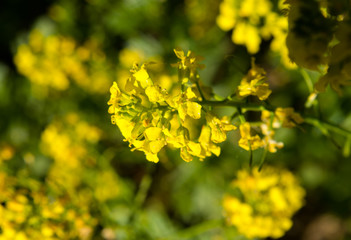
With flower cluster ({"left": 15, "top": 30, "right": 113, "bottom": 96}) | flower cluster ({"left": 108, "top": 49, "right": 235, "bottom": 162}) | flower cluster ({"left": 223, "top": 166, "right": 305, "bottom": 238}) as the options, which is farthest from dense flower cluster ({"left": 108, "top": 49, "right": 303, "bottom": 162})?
flower cluster ({"left": 15, "top": 30, "right": 113, "bottom": 96})

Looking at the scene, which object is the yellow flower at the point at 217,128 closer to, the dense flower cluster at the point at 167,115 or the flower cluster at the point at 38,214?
the dense flower cluster at the point at 167,115

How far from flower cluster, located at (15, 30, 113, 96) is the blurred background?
0.01 metres

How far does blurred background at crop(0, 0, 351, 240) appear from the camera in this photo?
2.78 metres

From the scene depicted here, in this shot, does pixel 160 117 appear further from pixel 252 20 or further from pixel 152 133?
pixel 252 20

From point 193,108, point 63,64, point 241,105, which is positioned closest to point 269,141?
point 241,105

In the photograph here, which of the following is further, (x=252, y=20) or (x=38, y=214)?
(x=252, y=20)

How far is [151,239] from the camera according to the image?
2383 mm

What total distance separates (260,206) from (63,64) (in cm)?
229

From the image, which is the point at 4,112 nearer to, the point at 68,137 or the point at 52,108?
the point at 52,108

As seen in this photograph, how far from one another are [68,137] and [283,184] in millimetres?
1883

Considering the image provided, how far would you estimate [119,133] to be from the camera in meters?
3.54

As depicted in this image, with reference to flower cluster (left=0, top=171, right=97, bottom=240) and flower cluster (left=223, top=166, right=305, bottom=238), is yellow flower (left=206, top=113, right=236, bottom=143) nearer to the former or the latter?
flower cluster (left=223, top=166, right=305, bottom=238)

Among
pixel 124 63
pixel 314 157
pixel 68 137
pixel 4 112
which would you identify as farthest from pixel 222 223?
pixel 4 112

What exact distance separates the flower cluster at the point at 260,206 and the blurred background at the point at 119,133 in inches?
7.3
